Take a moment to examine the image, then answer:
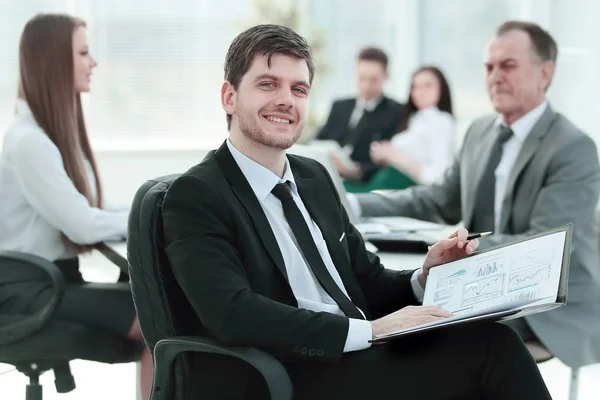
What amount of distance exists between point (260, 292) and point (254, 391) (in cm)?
21

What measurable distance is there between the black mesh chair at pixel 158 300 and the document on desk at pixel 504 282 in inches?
17.0

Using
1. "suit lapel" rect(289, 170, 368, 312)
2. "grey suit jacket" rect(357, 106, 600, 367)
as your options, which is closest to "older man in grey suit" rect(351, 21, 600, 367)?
"grey suit jacket" rect(357, 106, 600, 367)

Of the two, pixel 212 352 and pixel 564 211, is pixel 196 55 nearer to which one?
pixel 564 211

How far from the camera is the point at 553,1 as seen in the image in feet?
23.3

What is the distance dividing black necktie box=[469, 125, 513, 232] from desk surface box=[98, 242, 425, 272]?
364 mm

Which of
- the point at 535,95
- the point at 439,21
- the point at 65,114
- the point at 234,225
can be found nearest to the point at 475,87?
the point at 439,21

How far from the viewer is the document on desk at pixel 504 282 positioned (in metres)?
1.73

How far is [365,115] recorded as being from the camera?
21.8 feet

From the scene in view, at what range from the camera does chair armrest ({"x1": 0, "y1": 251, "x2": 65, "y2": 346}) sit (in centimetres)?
262

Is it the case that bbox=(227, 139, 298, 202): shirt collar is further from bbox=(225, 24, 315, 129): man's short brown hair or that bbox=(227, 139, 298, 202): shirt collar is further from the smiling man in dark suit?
bbox=(225, 24, 315, 129): man's short brown hair

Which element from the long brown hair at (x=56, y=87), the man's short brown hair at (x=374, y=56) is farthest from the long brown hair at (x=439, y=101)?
the long brown hair at (x=56, y=87)

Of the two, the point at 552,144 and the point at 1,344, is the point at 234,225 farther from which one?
the point at 552,144

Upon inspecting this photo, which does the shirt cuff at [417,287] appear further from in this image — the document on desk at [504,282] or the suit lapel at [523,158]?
the suit lapel at [523,158]

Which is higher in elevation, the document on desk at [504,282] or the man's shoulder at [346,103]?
the document on desk at [504,282]
